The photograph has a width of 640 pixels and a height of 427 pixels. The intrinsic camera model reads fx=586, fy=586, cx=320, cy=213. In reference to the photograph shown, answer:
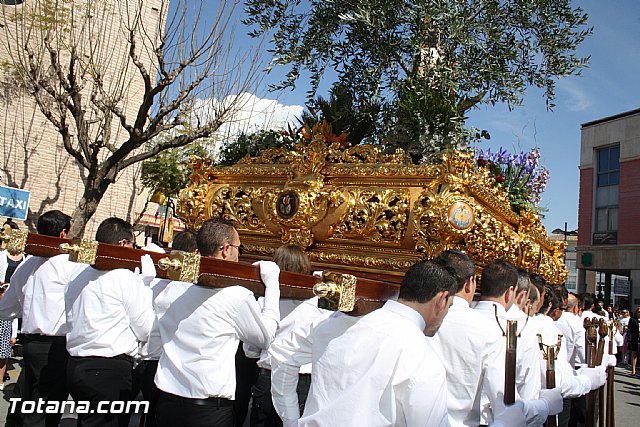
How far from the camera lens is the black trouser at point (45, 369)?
411cm

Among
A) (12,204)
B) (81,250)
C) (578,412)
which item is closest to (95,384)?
(81,250)

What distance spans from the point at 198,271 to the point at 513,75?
12.8ft

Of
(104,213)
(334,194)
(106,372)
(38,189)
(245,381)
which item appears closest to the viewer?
(106,372)

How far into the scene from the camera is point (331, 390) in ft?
6.68

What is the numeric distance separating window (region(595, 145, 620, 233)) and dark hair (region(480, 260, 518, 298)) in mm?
22803

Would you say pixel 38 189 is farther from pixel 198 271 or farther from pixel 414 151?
pixel 198 271

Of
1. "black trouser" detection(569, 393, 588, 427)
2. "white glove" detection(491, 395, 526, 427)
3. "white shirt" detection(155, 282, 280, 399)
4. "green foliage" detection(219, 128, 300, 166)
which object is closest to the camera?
"white glove" detection(491, 395, 526, 427)

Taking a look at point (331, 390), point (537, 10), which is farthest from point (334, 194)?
point (537, 10)

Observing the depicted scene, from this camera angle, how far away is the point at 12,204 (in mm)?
7297

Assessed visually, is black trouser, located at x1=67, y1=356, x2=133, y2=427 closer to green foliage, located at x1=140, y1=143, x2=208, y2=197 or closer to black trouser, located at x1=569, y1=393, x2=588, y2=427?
black trouser, located at x1=569, y1=393, x2=588, y2=427

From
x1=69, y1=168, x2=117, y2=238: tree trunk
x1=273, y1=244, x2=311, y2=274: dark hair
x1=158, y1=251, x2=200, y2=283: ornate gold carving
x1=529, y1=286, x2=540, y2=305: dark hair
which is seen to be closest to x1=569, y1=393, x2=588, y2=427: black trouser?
x1=529, y1=286, x2=540, y2=305: dark hair

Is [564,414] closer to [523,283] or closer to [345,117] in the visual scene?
[523,283]

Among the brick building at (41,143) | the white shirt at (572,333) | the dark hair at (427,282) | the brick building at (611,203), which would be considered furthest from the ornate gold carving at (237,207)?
the brick building at (611,203)

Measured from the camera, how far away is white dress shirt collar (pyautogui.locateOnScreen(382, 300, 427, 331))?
6.74 ft
